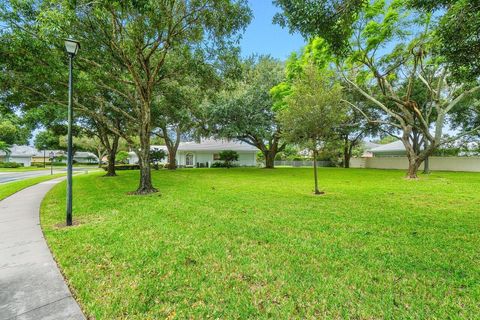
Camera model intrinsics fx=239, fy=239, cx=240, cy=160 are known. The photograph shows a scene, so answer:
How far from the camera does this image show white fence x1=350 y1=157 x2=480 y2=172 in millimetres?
21500

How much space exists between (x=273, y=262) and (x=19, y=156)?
5811 cm

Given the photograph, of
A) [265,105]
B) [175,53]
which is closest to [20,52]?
[175,53]

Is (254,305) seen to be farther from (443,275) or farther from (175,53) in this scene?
(175,53)

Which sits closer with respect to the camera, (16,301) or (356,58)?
(16,301)

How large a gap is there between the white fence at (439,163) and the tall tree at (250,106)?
15159 mm

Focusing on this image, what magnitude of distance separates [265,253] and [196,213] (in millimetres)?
2891

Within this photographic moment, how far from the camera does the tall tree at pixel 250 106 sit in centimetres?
1961

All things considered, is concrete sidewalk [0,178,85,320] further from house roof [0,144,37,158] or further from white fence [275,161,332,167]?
house roof [0,144,37,158]

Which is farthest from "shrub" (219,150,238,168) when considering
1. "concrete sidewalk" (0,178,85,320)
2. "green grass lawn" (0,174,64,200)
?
"concrete sidewalk" (0,178,85,320)

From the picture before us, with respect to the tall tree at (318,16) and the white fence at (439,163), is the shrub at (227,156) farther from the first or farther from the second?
the tall tree at (318,16)

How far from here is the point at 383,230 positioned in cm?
461

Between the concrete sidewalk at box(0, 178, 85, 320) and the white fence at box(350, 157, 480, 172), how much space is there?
96.6 feet

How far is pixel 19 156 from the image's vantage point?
44.2m

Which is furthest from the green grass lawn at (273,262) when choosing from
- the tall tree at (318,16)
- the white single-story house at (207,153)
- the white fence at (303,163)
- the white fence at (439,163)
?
the white fence at (303,163)
